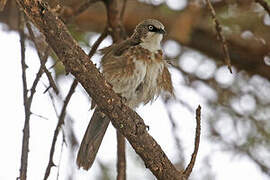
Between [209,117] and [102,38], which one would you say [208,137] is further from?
[102,38]

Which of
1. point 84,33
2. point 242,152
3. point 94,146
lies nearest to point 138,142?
point 94,146

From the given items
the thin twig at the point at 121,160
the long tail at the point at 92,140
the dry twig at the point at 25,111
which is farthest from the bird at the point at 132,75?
the dry twig at the point at 25,111

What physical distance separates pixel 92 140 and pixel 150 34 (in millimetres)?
985

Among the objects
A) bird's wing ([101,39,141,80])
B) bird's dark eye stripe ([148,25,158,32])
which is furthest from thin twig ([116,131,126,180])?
bird's dark eye stripe ([148,25,158,32])

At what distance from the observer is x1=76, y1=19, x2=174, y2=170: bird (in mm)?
3904

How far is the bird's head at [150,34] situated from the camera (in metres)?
4.13

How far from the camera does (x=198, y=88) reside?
5133 millimetres

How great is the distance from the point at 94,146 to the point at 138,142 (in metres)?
1.18

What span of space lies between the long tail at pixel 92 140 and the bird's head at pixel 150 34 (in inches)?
26.0

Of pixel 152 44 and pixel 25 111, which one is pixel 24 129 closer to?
A: pixel 25 111

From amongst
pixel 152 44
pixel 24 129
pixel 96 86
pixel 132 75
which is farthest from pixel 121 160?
pixel 96 86

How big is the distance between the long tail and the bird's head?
66 cm

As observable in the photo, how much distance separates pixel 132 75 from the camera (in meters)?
3.90

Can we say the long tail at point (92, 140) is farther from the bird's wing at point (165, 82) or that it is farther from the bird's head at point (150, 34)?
the bird's head at point (150, 34)
